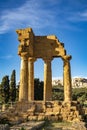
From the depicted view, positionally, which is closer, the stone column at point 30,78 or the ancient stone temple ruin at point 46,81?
the ancient stone temple ruin at point 46,81

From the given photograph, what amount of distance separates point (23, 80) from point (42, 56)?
4.32 metres

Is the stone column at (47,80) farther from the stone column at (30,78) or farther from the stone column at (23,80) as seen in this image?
the stone column at (23,80)

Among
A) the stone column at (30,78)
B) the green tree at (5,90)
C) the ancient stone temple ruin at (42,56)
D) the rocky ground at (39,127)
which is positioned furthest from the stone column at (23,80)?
the green tree at (5,90)

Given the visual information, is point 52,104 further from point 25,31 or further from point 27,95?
point 25,31

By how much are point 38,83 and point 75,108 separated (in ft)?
97.2

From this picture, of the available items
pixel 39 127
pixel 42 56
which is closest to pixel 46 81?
pixel 42 56

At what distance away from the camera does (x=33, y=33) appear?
35.7m

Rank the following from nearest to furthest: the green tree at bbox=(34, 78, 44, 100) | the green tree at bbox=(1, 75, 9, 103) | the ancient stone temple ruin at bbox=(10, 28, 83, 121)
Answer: the ancient stone temple ruin at bbox=(10, 28, 83, 121)
the green tree at bbox=(34, 78, 44, 100)
the green tree at bbox=(1, 75, 9, 103)

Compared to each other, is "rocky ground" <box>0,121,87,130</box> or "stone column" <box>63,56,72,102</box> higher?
"stone column" <box>63,56,72,102</box>

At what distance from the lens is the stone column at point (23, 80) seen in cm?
3241

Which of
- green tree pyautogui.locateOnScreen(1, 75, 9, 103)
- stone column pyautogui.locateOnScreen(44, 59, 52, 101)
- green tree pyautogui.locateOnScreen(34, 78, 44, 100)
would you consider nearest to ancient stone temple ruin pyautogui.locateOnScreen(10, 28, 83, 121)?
stone column pyautogui.locateOnScreen(44, 59, 52, 101)

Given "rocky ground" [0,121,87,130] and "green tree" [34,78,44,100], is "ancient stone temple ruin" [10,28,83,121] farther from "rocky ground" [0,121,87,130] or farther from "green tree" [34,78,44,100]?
"green tree" [34,78,44,100]

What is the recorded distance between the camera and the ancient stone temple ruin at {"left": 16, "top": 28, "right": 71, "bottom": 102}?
3319cm

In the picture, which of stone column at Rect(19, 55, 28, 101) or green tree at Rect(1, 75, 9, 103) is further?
green tree at Rect(1, 75, 9, 103)
